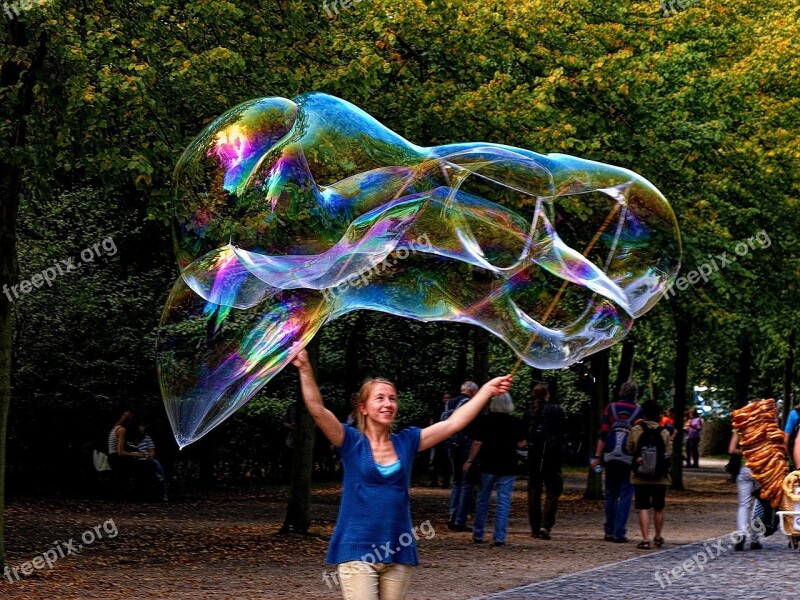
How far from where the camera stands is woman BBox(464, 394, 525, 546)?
16.7 metres

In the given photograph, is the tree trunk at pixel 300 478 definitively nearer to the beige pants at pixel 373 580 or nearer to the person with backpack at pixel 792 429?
the person with backpack at pixel 792 429

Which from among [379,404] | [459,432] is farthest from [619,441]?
[379,404]

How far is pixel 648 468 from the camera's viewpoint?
16.3m

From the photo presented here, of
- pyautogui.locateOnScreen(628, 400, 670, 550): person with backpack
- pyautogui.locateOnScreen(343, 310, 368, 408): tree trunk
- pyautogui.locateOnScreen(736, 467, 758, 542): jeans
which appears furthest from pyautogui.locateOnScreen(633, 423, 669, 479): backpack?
pyautogui.locateOnScreen(343, 310, 368, 408): tree trunk

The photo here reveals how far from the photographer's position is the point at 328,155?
31.4 feet

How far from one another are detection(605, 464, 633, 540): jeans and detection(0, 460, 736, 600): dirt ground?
0.26m

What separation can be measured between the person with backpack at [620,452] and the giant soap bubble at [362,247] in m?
6.73

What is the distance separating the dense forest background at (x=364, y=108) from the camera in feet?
43.8

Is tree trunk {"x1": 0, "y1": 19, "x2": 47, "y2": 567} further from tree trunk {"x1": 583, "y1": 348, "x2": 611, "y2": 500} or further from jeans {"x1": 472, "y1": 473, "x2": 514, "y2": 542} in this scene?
tree trunk {"x1": 583, "y1": 348, "x2": 611, "y2": 500}

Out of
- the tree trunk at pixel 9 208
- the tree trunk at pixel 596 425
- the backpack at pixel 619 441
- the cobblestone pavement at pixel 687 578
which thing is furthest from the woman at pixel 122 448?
the cobblestone pavement at pixel 687 578

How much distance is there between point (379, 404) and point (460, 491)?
1274 centimetres

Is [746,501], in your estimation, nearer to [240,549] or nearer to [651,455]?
[651,455]

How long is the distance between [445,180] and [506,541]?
8534 mm

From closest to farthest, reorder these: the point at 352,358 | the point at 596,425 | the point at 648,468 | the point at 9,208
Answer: the point at 9,208 → the point at 648,468 → the point at 596,425 → the point at 352,358
